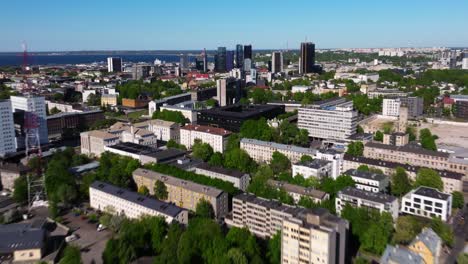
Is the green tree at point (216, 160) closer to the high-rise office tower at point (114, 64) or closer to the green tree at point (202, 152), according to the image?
the green tree at point (202, 152)

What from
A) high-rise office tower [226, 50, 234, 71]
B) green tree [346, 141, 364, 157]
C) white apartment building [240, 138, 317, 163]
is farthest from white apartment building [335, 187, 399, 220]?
high-rise office tower [226, 50, 234, 71]

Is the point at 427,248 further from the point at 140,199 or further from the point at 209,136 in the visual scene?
the point at 209,136

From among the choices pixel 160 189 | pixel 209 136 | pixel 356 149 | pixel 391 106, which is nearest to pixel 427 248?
pixel 160 189

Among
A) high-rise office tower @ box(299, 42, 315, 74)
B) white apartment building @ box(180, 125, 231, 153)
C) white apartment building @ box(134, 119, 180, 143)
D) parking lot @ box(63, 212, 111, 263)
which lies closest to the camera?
parking lot @ box(63, 212, 111, 263)

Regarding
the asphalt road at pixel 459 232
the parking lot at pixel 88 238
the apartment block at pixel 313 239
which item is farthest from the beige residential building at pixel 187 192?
the asphalt road at pixel 459 232

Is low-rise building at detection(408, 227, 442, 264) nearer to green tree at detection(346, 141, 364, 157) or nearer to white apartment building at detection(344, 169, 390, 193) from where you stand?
white apartment building at detection(344, 169, 390, 193)

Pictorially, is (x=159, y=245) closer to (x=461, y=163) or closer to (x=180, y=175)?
(x=180, y=175)

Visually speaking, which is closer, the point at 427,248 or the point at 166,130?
the point at 427,248
